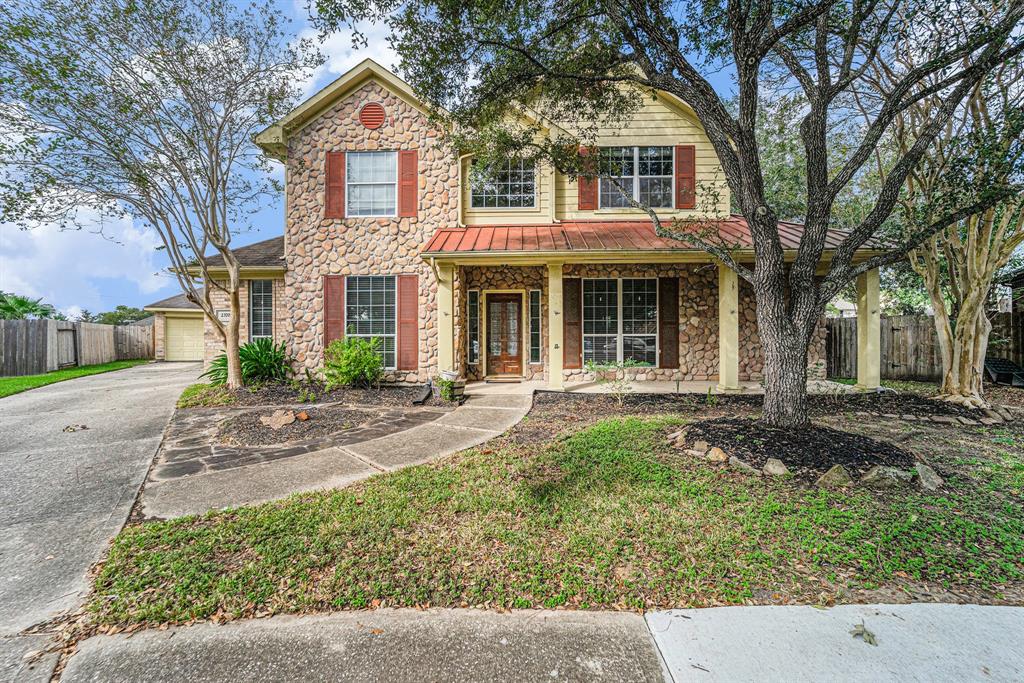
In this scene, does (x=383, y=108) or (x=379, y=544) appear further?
(x=383, y=108)

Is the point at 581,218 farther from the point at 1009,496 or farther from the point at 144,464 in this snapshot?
the point at 144,464

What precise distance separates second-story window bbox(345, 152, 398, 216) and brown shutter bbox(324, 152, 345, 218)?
0.30 ft

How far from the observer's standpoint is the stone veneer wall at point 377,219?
9758mm

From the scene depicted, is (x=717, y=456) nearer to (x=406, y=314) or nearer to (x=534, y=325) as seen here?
(x=534, y=325)

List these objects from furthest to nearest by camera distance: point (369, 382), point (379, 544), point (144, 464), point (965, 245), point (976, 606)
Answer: point (369, 382) < point (965, 245) < point (144, 464) < point (379, 544) < point (976, 606)

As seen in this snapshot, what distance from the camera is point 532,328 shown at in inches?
412

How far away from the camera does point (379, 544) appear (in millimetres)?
2980

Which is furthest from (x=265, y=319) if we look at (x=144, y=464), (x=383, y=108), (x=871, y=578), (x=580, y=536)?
(x=871, y=578)

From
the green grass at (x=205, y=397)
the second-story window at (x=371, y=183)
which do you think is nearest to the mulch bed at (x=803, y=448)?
the second-story window at (x=371, y=183)

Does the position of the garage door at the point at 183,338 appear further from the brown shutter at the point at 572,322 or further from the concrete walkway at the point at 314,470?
the concrete walkway at the point at 314,470

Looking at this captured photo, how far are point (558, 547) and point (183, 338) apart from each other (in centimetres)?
2276

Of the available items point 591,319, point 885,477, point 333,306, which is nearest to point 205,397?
point 333,306

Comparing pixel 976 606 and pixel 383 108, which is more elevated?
pixel 383 108

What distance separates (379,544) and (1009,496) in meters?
5.30
